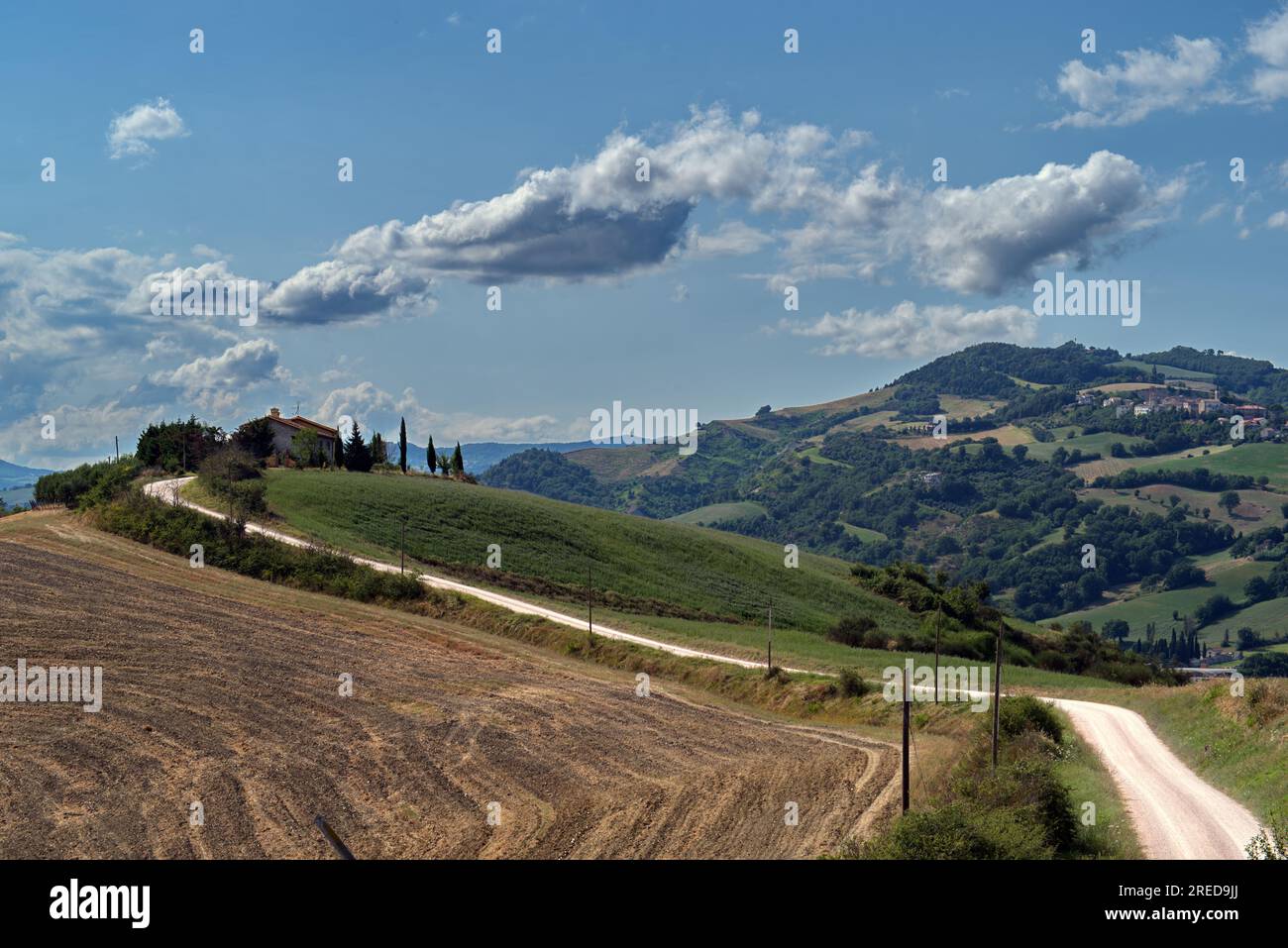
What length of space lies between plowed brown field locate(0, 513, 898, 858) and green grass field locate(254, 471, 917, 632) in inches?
1132

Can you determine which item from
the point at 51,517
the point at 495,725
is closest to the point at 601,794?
the point at 495,725

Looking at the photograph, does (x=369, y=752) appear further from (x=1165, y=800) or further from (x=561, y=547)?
(x=561, y=547)

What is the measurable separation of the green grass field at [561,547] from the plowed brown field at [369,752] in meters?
28.7

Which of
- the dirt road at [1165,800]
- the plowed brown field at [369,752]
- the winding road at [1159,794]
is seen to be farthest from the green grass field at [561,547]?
the dirt road at [1165,800]

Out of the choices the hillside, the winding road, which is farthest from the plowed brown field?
the hillside

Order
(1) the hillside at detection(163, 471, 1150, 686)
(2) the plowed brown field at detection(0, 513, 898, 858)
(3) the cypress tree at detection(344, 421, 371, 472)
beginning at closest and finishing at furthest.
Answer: (2) the plowed brown field at detection(0, 513, 898, 858) < (1) the hillside at detection(163, 471, 1150, 686) < (3) the cypress tree at detection(344, 421, 371, 472)

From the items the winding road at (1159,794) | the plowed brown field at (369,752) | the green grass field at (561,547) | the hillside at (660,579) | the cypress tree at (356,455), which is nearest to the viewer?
the winding road at (1159,794)

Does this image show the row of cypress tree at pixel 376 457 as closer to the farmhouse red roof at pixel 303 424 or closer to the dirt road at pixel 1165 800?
the farmhouse red roof at pixel 303 424

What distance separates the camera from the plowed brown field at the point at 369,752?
102ft

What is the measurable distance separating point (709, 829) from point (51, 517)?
7981 cm

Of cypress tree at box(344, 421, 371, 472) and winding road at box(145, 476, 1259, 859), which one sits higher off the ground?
cypress tree at box(344, 421, 371, 472)

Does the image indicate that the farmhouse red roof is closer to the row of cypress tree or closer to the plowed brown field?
the row of cypress tree

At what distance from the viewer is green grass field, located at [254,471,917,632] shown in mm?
95750
